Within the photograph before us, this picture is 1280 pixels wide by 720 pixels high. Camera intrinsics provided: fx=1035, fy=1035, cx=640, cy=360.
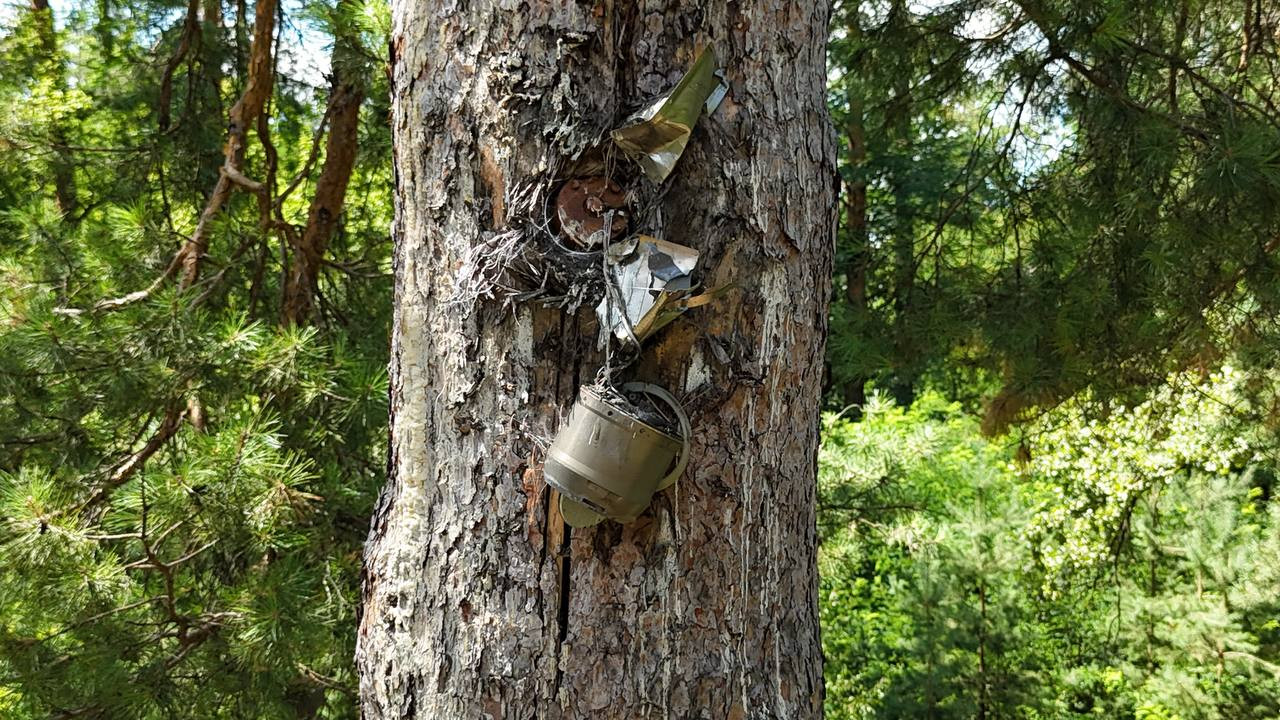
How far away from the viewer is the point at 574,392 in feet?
3.87

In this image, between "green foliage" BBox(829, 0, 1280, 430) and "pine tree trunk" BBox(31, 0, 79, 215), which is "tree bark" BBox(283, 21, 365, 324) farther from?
Answer: "green foliage" BBox(829, 0, 1280, 430)

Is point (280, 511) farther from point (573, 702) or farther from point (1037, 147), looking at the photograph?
point (1037, 147)

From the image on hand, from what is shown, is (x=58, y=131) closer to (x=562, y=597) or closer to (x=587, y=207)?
(x=587, y=207)

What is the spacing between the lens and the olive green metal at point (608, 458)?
1084 millimetres

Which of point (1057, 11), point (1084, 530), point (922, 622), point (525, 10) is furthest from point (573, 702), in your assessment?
point (1084, 530)

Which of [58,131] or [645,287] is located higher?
[58,131]

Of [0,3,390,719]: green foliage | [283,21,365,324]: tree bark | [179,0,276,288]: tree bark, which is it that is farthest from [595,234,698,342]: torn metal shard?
[283,21,365,324]: tree bark

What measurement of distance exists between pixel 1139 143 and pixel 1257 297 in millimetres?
795

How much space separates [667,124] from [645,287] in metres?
0.18

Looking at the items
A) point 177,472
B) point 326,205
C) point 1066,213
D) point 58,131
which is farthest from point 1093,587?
point 58,131

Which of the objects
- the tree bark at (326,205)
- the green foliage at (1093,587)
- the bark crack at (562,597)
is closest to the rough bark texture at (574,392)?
the bark crack at (562,597)

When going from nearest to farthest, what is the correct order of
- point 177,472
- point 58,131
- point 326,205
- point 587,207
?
point 587,207 < point 177,472 < point 326,205 < point 58,131

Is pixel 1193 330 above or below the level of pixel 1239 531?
above

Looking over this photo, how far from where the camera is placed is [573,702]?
3.75 feet
